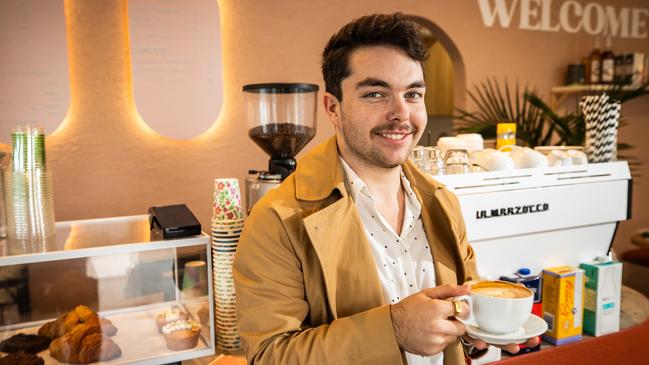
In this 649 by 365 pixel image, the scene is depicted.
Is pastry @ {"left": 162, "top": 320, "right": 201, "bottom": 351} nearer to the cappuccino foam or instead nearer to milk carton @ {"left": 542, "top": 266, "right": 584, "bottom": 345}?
the cappuccino foam

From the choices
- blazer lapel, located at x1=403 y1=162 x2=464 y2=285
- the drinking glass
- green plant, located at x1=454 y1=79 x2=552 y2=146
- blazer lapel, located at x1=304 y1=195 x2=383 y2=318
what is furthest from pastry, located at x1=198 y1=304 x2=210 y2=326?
green plant, located at x1=454 y1=79 x2=552 y2=146

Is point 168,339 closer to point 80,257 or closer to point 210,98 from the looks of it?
point 80,257

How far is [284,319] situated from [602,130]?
6.10ft

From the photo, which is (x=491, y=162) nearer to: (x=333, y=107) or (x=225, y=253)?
(x=333, y=107)

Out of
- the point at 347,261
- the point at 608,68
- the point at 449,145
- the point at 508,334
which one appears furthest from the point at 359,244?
the point at 608,68

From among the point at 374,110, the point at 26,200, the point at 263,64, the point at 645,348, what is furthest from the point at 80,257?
the point at 263,64

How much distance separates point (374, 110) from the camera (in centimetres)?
127

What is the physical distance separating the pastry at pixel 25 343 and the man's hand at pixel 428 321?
3.25ft

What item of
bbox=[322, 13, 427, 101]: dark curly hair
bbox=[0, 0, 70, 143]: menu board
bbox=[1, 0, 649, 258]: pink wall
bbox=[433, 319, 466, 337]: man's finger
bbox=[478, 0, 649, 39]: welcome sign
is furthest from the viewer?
bbox=[478, 0, 649, 39]: welcome sign

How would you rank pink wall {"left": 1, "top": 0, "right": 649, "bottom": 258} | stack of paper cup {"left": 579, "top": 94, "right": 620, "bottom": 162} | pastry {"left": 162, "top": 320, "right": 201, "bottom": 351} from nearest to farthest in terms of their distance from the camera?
pastry {"left": 162, "top": 320, "right": 201, "bottom": 351} < stack of paper cup {"left": 579, "top": 94, "right": 620, "bottom": 162} < pink wall {"left": 1, "top": 0, "right": 649, "bottom": 258}

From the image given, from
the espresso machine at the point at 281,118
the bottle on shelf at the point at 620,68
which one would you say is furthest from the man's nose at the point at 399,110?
the bottle on shelf at the point at 620,68

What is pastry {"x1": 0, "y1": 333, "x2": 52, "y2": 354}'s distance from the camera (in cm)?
144

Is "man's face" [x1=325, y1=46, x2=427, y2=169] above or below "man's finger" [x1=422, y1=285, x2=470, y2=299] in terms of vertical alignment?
above

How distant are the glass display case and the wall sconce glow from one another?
61.6 inches
